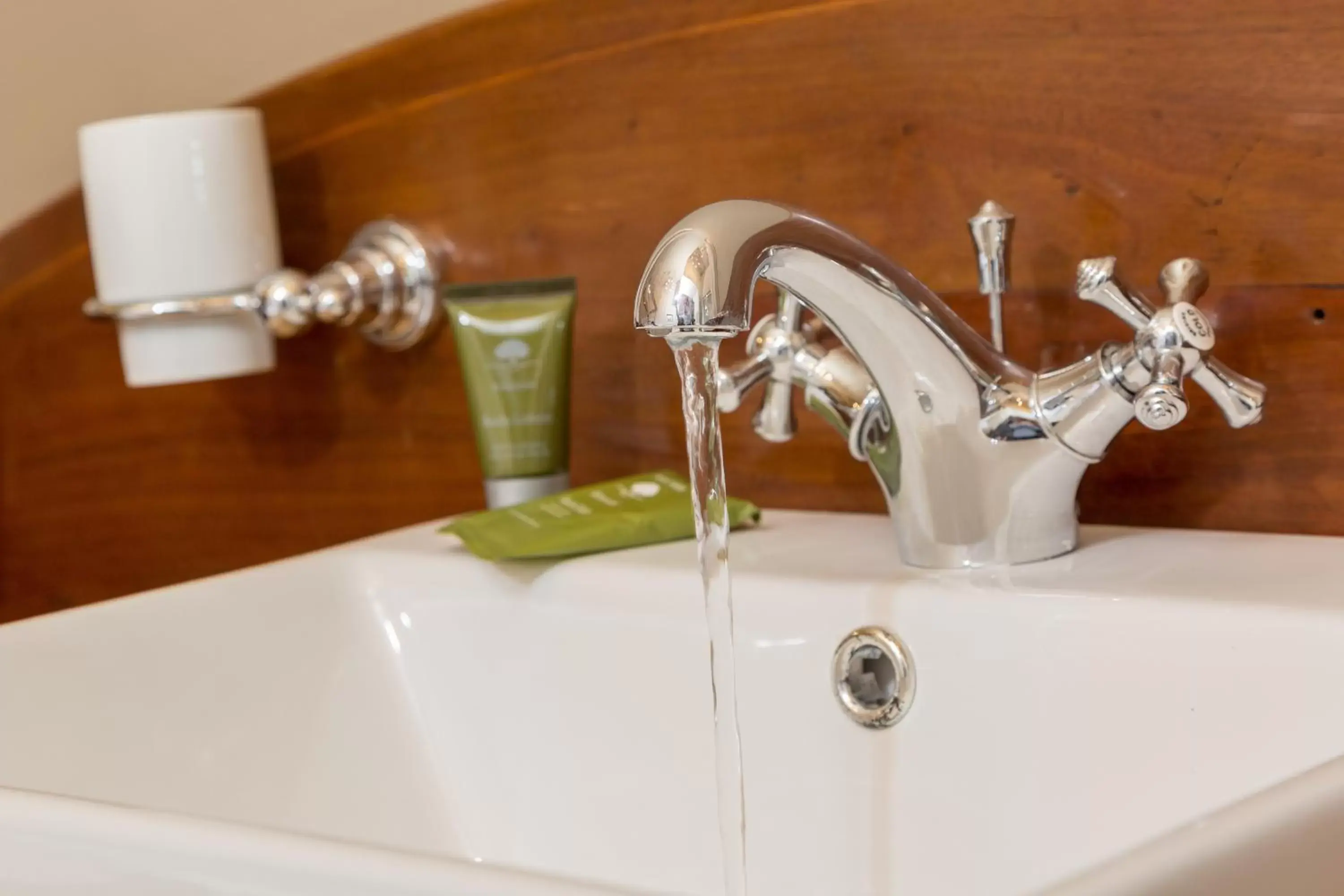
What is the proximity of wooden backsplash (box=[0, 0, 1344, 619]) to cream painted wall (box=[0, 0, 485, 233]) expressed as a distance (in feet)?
0.09

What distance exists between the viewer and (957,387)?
1.79ft

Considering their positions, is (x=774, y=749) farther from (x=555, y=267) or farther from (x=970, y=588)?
(x=555, y=267)

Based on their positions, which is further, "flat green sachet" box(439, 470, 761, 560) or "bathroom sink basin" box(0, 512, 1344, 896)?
"flat green sachet" box(439, 470, 761, 560)

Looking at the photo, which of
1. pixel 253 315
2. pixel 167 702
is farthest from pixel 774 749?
pixel 253 315

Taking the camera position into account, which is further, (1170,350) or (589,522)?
(589,522)

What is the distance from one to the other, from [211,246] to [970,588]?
0.46 meters

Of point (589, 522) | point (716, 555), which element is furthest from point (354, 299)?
point (716, 555)

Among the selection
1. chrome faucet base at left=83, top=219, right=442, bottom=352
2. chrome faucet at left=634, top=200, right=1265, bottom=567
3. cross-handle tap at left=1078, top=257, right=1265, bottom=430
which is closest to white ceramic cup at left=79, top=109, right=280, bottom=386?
chrome faucet base at left=83, top=219, right=442, bottom=352

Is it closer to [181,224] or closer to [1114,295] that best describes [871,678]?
[1114,295]

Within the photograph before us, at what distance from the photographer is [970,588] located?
1.72ft

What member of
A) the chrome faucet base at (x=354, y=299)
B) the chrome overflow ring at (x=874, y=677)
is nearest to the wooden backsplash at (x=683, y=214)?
the chrome faucet base at (x=354, y=299)

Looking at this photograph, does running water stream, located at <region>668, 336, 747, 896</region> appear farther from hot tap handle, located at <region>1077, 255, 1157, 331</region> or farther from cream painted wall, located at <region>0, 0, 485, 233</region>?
cream painted wall, located at <region>0, 0, 485, 233</region>

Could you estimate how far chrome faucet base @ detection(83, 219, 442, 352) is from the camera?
0.78 m

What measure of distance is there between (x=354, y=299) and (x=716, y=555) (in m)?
0.37
